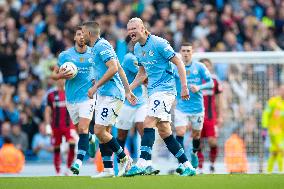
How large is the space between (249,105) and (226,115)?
1.73ft

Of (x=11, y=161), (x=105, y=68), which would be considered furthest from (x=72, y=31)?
(x=105, y=68)

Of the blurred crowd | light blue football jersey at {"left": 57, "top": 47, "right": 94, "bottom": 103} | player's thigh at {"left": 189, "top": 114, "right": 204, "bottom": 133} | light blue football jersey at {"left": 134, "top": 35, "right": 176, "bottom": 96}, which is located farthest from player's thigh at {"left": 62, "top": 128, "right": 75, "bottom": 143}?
the blurred crowd

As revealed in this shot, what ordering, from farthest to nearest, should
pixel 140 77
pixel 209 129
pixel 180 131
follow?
1. pixel 209 129
2. pixel 180 131
3. pixel 140 77

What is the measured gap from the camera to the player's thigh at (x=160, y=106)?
15.8 m

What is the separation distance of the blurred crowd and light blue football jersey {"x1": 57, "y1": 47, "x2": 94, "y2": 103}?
7386 mm

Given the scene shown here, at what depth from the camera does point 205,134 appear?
821 inches

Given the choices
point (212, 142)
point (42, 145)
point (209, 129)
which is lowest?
point (42, 145)

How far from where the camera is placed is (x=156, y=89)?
1591 centimetres

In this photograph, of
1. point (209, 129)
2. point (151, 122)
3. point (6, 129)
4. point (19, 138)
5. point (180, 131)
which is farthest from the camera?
point (19, 138)

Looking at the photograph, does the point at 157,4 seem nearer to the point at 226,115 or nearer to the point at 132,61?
the point at 226,115

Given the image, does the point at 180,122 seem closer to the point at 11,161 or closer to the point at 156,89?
the point at 156,89

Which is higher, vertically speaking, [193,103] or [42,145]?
[193,103]

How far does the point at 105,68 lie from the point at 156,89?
83 cm

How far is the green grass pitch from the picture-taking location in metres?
13.9
